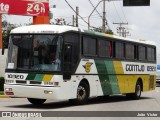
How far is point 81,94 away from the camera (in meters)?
20.0

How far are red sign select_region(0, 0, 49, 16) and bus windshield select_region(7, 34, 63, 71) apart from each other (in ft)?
45.4

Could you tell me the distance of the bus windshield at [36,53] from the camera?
18188mm

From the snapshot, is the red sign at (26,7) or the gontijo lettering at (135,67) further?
the red sign at (26,7)

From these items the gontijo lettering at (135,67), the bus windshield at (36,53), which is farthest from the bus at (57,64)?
the gontijo lettering at (135,67)

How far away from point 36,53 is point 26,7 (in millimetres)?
15364

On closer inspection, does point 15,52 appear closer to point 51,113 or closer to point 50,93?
point 50,93

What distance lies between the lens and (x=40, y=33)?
18578 millimetres

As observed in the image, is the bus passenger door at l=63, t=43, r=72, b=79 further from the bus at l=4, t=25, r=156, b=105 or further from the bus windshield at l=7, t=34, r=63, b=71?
the bus windshield at l=7, t=34, r=63, b=71

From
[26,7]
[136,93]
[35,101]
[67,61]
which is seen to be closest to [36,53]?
[67,61]

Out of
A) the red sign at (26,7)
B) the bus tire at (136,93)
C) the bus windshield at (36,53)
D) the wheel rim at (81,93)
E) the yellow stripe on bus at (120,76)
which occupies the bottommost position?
the bus tire at (136,93)

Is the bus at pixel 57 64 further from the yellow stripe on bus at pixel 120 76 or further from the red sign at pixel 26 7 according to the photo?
the red sign at pixel 26 7

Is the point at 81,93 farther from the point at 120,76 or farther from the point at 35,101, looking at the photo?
the point at 120,76

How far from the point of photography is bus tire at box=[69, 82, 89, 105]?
Answer: 19688 mm

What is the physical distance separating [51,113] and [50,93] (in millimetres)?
1839
